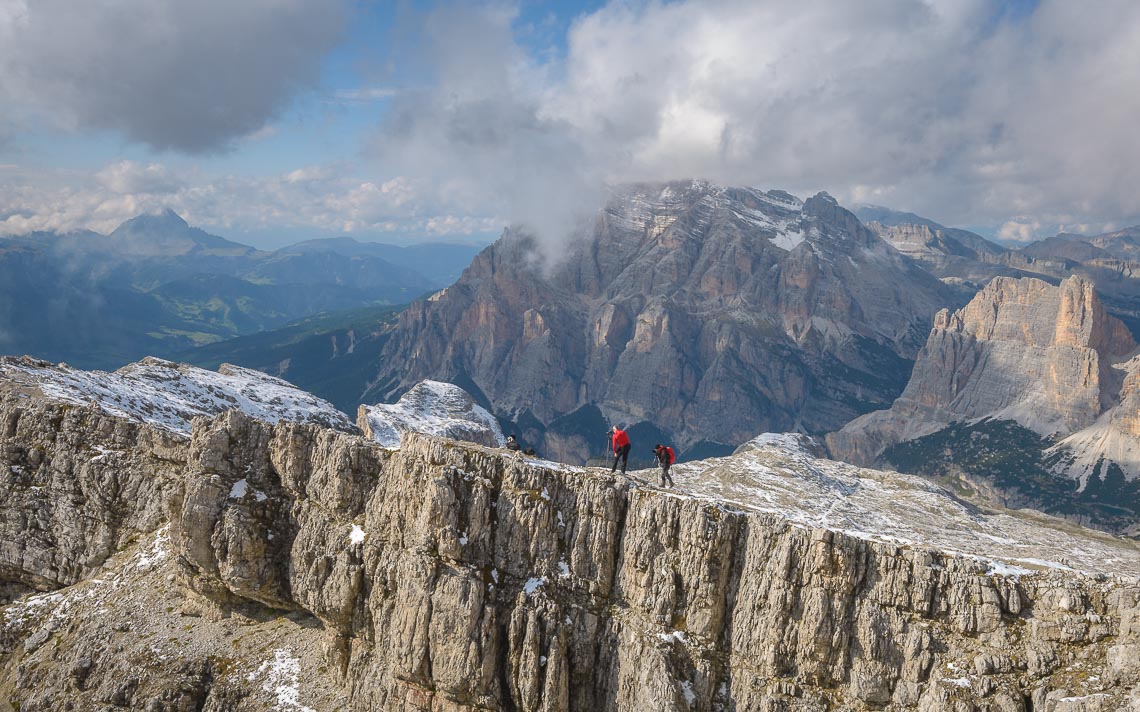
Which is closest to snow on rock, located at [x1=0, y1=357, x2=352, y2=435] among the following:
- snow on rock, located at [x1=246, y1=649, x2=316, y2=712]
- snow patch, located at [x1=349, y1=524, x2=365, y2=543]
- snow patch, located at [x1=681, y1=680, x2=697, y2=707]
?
snow on rock, located at [x1=246, y1=649, x2=316, y2=712]

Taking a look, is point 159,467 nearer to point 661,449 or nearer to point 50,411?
point 50,411

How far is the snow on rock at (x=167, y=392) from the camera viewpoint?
107 metres

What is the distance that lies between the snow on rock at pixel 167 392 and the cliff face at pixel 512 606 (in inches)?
1043

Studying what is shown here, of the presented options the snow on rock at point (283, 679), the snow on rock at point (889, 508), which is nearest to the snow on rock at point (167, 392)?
the snow on rock at point (283, 679)

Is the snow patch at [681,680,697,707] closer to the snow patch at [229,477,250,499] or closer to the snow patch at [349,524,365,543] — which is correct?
the snow patch at [349,524,365,543]

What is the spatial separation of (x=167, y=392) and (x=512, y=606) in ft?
350

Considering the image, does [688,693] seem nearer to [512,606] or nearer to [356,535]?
[512,606]

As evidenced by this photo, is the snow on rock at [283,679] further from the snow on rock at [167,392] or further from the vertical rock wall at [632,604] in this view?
the snow on rock at [167,392]

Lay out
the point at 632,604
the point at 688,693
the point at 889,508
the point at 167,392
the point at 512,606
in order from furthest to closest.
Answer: the point at 889,508 < the point at 167,392 < the point at 512,606 < the point at 632,604 < the point at 688,693

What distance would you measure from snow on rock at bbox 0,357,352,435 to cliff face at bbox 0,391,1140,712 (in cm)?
2649

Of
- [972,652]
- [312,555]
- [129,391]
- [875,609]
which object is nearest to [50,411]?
[129,391]

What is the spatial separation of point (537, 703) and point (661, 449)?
2798cm

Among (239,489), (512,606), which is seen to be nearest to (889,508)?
(512,606)

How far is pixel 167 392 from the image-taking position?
454ft
